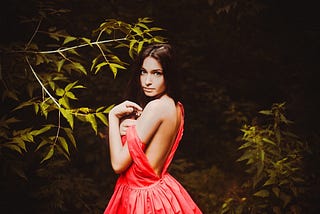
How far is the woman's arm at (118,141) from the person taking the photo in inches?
83.7

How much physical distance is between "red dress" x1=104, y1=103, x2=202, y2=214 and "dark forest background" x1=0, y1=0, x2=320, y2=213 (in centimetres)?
60

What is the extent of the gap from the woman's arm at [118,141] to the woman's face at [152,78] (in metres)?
0.12

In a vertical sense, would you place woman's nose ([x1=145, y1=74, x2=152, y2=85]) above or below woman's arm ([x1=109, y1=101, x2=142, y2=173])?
above

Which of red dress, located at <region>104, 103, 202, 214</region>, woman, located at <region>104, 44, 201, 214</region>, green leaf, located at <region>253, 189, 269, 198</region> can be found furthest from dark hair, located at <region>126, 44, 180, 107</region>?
green leaf, located at <region>253, 189, 269, 198</region>

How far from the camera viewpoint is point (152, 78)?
2.20 metres

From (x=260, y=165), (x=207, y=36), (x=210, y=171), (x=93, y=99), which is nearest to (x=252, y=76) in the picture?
(x=207, y=36)

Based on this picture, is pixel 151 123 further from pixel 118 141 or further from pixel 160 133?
pixel 118 141

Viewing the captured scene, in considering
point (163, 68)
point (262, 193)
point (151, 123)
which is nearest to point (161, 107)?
point (151, 123)

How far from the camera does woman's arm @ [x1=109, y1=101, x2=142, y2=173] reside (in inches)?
83.7

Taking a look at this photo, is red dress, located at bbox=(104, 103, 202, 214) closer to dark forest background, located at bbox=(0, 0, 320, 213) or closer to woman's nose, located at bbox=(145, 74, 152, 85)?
woman's nose, located at bbox=(145, 74, 152, 85)

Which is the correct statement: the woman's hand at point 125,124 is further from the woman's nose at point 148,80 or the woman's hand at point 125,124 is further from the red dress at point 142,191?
the woman's nose at point 148,80

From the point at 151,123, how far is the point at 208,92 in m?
3.76

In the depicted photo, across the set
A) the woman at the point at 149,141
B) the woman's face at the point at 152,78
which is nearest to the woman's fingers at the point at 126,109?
the woman at the point at 149,141

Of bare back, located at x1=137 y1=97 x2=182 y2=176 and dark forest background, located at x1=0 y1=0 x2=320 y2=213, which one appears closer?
bare back, located at x1=137 y1=97 x2=182 y2=176
